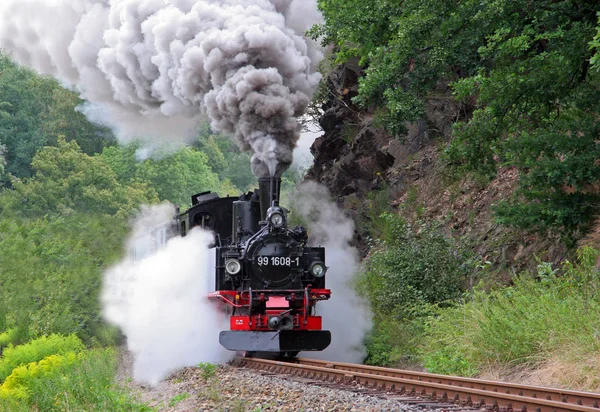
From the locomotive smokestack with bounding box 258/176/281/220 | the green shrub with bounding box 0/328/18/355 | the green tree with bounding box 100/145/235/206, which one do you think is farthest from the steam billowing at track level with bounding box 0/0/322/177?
the green tree with bounding box 100/145/235/206

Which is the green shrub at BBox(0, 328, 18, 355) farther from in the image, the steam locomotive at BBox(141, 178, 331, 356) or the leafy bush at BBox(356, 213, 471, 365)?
the leafy bush at BBox(356, 213, 471, 365)

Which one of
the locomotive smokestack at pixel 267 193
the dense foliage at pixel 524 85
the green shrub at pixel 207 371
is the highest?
the dense foliage at pixel 524 85

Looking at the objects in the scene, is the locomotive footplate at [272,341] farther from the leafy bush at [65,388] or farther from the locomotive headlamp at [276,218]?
the leafy bush at [65,388]

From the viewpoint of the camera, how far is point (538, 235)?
14781 mm

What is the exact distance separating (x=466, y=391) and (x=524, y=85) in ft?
21.6

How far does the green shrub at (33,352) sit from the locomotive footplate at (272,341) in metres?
5.49

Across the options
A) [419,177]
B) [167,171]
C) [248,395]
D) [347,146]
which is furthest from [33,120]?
[248,395]

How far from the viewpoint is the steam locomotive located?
12.2 m

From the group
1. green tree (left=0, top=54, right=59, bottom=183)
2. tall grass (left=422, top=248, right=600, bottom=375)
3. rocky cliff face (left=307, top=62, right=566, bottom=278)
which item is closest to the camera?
tall grass (left=422, top=248, right=600, bottom=375)

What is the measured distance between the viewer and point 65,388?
34.1 feet

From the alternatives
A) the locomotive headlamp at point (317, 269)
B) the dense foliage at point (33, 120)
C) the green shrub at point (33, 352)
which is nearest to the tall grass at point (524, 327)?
the locomotive headlamp at point (317, 269)

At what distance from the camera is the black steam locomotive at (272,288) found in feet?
Answer: 39.9

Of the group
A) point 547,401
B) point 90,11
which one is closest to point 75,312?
point 90,11

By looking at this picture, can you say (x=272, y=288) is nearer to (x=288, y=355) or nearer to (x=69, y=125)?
(x=288, y=355)
